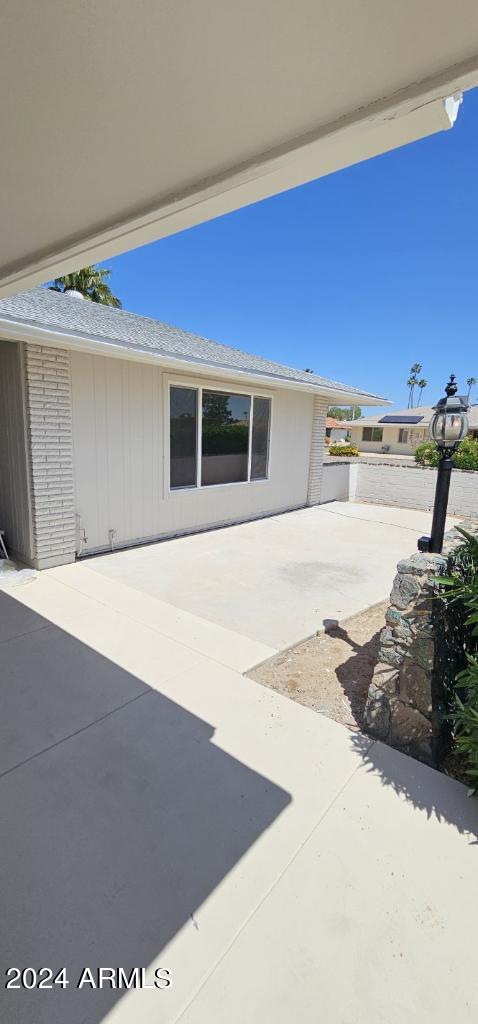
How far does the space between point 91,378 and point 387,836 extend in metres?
5.27

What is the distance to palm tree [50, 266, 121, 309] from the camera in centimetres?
1656

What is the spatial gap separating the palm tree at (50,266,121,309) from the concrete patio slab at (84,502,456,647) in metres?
14.2

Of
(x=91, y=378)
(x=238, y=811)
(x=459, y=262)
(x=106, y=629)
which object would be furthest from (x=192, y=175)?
(x=459, y=262)

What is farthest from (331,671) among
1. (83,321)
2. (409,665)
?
(83,321)

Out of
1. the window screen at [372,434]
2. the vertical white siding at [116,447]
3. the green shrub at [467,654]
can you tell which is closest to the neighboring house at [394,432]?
the window screen at [372,434]

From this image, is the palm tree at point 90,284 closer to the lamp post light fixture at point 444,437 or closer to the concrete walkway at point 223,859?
the lamp post light fixture at point 444,437

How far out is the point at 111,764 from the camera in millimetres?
2170

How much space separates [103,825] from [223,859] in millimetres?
552

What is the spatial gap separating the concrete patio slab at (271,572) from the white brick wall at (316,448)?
184 cm

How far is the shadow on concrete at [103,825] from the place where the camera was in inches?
54.7

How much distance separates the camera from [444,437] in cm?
286

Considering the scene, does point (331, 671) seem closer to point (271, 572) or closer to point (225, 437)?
point (271, 572)

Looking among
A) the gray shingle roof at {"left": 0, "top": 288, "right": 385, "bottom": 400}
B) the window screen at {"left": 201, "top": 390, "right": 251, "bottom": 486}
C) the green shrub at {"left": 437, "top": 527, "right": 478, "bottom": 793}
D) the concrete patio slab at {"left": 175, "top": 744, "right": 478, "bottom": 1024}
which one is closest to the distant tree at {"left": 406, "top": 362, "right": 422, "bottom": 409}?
the gray shingle roof at {"left": 0, "top": 288, "right": 385, "bottom": 400}

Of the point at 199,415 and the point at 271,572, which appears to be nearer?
the point at 271,572
